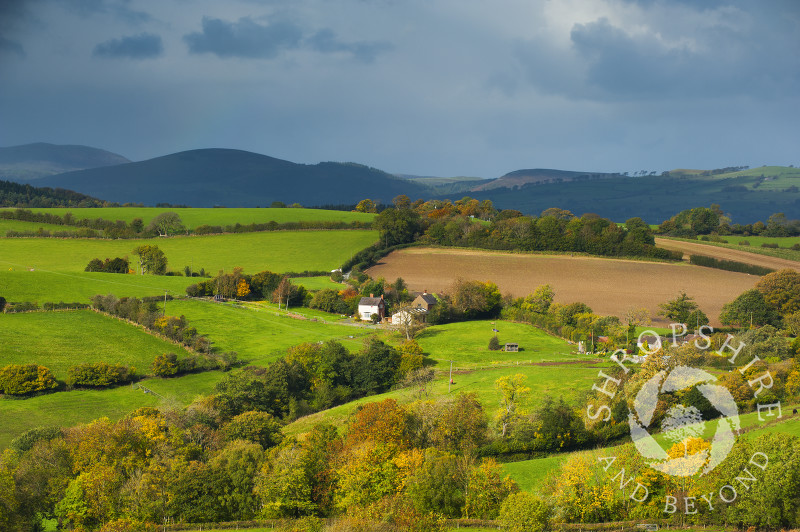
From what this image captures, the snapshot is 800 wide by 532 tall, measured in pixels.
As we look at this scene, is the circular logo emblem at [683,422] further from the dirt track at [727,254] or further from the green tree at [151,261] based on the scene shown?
the dirt track at [727,254]

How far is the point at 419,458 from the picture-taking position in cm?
3161

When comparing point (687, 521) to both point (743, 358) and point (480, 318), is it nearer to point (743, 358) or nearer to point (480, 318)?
point (743, 358)

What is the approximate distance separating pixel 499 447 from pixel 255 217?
102796 mm

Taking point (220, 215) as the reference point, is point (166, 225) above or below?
below

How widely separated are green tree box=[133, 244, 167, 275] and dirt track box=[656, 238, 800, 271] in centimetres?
7813

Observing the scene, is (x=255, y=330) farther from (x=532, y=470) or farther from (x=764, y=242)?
(x=764, y=242)

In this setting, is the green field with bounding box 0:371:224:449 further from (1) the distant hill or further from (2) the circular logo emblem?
(1) the distant hill

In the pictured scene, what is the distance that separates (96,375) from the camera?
47969 millimetres

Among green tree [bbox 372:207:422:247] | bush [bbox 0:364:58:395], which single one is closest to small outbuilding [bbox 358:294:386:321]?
bush [bbox 0:364:58:395]

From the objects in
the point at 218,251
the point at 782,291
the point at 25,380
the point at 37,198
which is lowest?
the point at 25,380

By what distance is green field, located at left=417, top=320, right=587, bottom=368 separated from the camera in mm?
56531

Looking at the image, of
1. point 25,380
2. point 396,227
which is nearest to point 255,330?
point 25,380

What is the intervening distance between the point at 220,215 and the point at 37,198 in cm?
3958

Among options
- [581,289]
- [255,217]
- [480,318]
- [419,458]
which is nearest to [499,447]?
[419,458]
